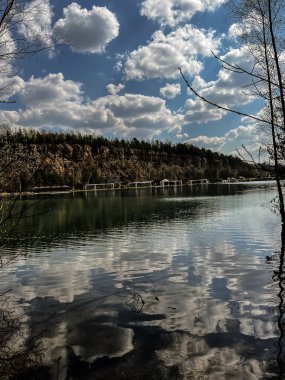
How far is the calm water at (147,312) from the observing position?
327 inches

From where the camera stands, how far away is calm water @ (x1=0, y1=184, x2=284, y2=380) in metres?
8.30

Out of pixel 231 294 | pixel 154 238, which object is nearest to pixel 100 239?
pixel 154 238

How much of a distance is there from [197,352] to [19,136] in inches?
232

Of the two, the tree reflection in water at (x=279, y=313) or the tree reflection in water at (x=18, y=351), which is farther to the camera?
the tree reflection in water at (x=18, y=351)

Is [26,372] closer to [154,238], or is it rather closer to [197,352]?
[197,352]

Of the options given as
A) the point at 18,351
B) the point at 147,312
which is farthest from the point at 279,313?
the point at 18,351

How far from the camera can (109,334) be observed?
33.4 feet

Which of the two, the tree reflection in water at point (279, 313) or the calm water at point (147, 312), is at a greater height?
the tree reflection in water at point (279, 313)

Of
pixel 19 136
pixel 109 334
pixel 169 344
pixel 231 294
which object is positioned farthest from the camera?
→ pixel 231 294

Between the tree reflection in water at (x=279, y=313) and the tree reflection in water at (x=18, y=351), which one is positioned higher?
the tree reflection in water at (x=279, y=313)

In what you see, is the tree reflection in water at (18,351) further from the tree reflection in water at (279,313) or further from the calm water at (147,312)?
the tree reflection in water at (279,313)

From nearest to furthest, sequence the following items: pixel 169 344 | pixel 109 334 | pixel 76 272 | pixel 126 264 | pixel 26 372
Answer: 1. pixel 26 372
2. pixel 169 344
3. pixel 109 334
4. pixel 76 272
5. pixel 126 264

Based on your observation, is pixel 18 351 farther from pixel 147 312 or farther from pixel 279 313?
pixel 279 313

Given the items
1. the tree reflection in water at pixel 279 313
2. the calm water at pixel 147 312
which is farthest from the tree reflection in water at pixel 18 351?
Result: the tree reflection in water at pixel 279 313
